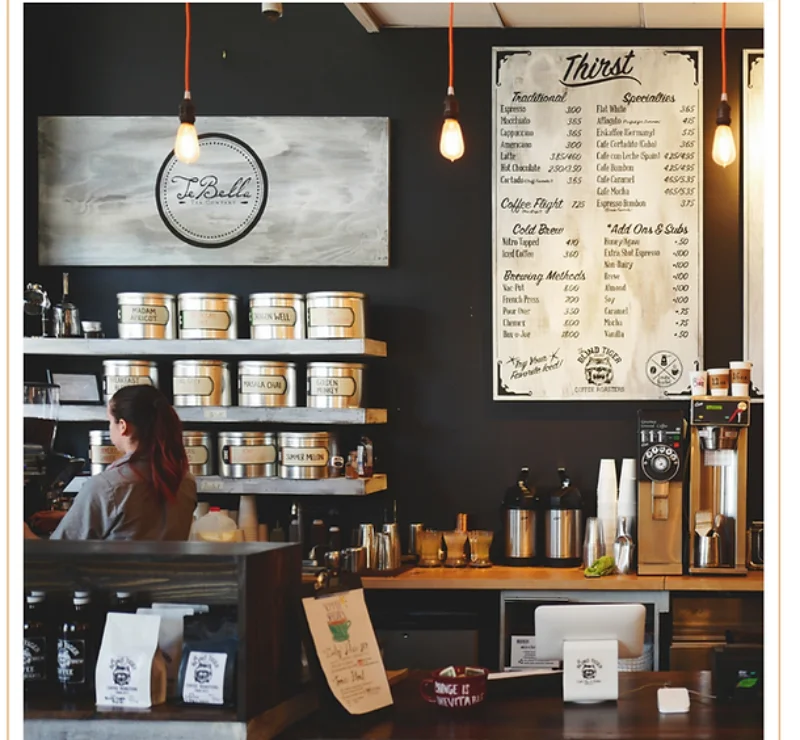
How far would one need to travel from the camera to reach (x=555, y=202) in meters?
4.70

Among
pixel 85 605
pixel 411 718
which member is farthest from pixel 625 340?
pixel 85 605

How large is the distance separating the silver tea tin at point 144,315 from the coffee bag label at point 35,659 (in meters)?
2.24

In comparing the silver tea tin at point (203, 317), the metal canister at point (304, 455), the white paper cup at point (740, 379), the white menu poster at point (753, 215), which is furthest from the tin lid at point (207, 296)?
the white menu poster at point (753, 215)

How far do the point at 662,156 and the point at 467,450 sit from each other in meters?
1.54

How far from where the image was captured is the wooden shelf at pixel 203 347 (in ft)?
14.2

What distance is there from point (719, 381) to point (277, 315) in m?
1.80

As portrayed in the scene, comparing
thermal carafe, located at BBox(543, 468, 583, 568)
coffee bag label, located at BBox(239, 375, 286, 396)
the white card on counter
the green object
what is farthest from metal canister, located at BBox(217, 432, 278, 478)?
the white card on counter

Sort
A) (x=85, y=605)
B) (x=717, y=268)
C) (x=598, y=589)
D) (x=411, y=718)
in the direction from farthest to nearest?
(x=717, y=268) → (x=598, y=589) → (x=411, y=718) → (x=85, y=605)

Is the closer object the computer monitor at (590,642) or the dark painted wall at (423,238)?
the computer monitor at (590,642)

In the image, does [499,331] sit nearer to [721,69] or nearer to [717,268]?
[717,268]

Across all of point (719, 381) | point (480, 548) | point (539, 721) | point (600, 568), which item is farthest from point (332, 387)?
point (539, 721)

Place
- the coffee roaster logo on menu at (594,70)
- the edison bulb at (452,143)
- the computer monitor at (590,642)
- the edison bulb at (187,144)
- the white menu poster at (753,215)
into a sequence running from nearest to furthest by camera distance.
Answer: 1. the computer monitor at (590,642)
2. the edison bulb at (187,144)
3. the edison bulb at (452,143)
4. the white menu poster at (753,215)
5. the coffee roaster logo on menu at (594,70)

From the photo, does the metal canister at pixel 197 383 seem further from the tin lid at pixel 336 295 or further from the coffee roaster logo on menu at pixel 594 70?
the coffee roaster logo on menu at pixel 594 70

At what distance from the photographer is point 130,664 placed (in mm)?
2240
